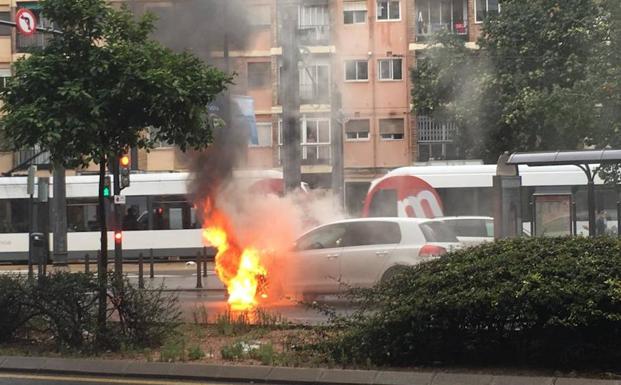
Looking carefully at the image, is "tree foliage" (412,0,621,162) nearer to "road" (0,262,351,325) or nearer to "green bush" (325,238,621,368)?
"road" (0,262,351,325)

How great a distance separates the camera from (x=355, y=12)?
15.8 meters

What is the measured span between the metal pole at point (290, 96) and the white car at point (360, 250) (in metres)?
2.88

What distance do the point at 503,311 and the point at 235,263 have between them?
6.57 metres

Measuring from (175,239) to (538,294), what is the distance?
1735 cm

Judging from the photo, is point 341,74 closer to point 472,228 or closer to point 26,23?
point 472,228

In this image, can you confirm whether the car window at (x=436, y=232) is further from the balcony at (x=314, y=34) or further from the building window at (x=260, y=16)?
the balcony at (x=314, y=34)

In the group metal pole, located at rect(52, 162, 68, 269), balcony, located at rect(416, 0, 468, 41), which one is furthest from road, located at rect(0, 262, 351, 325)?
balcony, located at rect(416, 0, 468, 41)

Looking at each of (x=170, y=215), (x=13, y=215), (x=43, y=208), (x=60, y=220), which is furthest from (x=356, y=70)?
(x=13, y=215)

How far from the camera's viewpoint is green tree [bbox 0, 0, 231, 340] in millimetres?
A: 6801

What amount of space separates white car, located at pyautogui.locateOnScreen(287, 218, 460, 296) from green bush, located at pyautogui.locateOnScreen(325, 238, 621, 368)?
183 inches

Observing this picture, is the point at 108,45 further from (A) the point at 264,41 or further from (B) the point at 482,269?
(A) the point at 264,41

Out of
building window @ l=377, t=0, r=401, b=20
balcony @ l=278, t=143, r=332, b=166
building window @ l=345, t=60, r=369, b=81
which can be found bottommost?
balcony @ l=278, t=143, r=332, b=166

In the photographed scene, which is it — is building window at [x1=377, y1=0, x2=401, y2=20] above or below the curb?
above

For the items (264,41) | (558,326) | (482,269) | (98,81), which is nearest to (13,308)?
(98,81)
